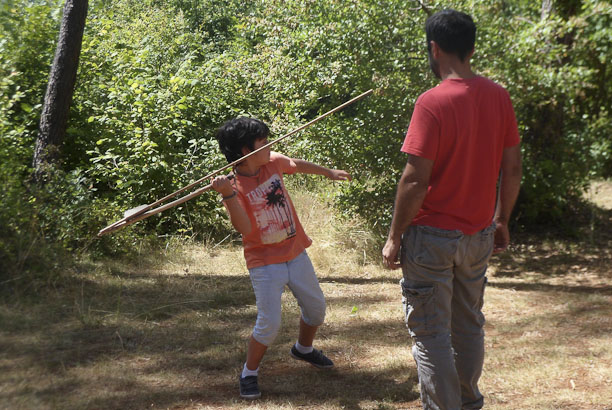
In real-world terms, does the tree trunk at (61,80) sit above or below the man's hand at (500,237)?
above

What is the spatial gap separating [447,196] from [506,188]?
0.41m

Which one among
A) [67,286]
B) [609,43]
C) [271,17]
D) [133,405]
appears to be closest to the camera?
[133,405]

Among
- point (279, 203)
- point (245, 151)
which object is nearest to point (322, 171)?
point (279, 203)

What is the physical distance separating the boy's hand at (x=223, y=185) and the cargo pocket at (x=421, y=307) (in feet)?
3.47

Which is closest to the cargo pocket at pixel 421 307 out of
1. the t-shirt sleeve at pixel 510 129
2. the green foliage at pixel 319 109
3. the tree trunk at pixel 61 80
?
the t-shirt sleeve at pixel 510 129

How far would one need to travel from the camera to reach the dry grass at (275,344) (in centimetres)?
385

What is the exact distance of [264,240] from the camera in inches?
143

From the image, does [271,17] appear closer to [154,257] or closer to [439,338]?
[154,257]

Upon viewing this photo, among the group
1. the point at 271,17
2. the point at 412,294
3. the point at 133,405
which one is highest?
the point at 271,17

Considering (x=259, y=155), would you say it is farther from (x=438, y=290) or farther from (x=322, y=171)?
(x=438, y=290)

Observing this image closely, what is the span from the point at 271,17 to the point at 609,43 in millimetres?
3974

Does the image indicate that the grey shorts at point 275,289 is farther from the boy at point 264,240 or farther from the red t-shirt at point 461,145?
the red t-shirt at point 461,145

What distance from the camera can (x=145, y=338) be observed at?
487 cm

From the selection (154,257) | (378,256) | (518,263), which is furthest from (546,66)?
(154,257)
